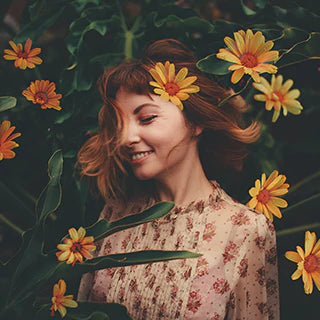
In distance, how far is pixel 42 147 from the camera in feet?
4.36

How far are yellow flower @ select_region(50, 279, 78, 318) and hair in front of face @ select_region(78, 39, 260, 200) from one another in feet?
0.98

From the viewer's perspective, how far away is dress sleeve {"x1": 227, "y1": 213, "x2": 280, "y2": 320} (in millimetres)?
1012

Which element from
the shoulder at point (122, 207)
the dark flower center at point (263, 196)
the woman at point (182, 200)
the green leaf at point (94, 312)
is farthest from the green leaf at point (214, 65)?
the green leaf at point (94, 312)

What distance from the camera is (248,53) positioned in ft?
3.15

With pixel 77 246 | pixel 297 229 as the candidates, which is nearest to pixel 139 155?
pixel 77 246

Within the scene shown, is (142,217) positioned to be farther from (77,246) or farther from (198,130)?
(198,130)

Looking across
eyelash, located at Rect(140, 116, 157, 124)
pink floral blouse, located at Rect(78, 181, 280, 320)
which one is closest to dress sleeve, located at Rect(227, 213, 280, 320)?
pink floral blouse, located at Rect(78, 181, 280, 320)

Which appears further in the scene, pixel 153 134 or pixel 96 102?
pixel 96 102

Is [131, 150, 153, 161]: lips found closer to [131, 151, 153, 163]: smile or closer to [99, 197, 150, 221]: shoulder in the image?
[131, 151, 153, 163]: smile

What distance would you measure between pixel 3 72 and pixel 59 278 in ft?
2.03

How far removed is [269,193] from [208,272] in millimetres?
208

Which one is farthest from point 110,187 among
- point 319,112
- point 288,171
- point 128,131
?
point 319,112

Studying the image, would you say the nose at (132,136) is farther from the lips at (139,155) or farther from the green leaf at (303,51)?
the green leaf at (303,51)

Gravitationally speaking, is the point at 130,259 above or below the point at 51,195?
below
